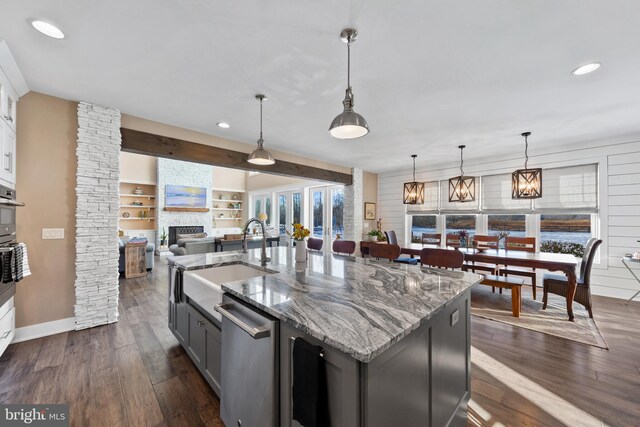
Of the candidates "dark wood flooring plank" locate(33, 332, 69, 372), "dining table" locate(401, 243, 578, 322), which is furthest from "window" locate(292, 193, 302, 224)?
"dark wood flooring plank" locate(33, 332, 69, 372)

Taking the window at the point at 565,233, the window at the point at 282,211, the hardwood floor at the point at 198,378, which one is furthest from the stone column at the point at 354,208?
the hardwood floor at the point at 198,378

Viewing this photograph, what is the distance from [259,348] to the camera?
1257 millimetres

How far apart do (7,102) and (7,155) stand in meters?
0.48

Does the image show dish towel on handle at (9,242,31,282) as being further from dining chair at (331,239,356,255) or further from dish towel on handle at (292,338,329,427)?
dining chair at (331,239,356,255)

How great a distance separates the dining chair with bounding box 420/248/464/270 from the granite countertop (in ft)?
3.82

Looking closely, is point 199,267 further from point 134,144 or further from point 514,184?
point 514,184

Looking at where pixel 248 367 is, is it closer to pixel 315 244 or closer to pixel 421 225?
pixel 315 244

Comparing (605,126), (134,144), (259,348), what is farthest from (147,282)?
(605,126)

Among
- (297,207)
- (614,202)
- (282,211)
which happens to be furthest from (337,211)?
(614,202)

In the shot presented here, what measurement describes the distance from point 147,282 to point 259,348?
198 inches

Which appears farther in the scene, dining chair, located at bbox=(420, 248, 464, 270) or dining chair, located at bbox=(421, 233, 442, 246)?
dining chair, located at bbox=(421, 233, 442, 246)

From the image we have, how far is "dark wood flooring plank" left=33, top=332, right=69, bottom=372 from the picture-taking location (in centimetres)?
235

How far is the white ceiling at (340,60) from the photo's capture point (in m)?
1.75

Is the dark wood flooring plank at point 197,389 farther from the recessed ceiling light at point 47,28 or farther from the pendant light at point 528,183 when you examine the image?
the pendant light at point 528,183
